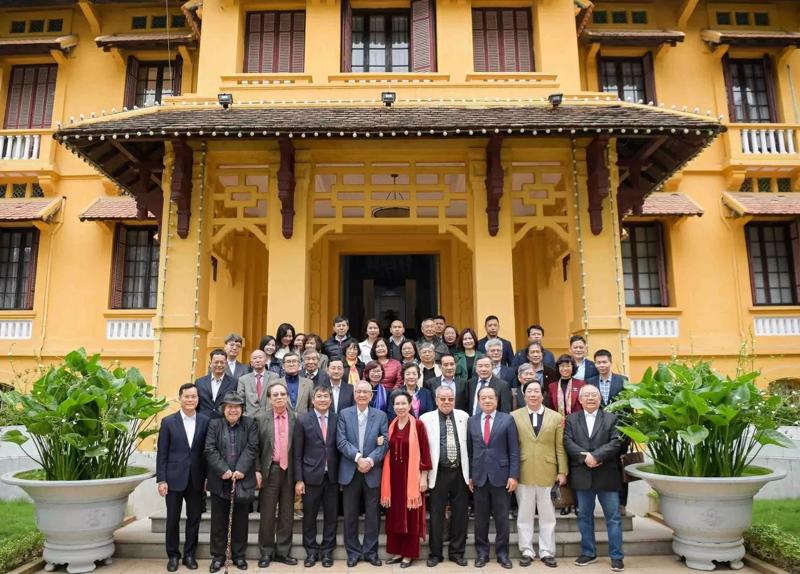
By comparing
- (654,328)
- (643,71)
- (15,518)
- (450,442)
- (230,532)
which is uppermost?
(643,71)

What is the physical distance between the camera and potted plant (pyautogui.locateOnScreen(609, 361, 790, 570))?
5891mm

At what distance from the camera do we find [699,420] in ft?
19.5

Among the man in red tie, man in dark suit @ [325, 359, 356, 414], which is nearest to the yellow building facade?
man in dark suit @ [325, 359, 356, 414]

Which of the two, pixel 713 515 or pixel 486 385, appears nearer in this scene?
pixel 713 515

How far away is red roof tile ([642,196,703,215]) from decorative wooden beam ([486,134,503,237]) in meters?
5.37

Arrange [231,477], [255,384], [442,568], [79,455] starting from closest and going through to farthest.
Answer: [231,477], [442,568], [79,455], [255,384]

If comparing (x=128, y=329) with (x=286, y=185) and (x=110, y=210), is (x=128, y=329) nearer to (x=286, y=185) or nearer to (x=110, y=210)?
(x=110, y=210)

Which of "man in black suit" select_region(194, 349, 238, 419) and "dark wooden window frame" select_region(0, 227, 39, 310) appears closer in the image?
"man in black suit" select_region(194, 349, 238, 419)

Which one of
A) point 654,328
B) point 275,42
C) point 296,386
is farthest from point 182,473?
point 654,328

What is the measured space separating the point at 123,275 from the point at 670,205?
13.1 meters

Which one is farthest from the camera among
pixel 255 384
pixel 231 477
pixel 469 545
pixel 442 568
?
pixel 255 384

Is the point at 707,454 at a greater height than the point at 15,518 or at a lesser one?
greater

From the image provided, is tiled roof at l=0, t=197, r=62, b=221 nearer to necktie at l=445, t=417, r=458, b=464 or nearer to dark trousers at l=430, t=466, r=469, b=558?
necktie at l=445, t=417, r=458, b=464

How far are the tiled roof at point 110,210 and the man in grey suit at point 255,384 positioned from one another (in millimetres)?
8179
